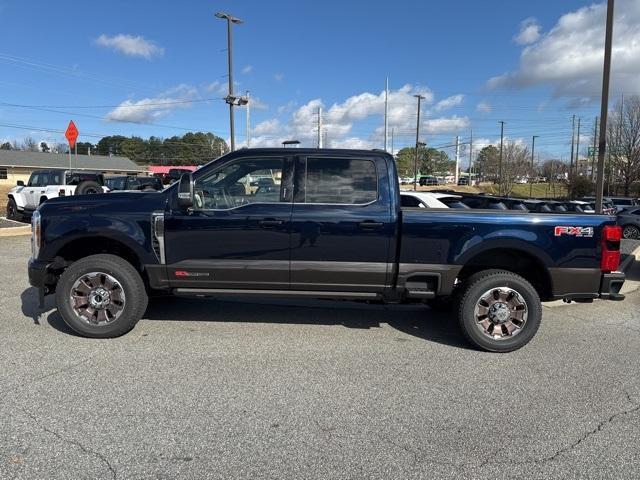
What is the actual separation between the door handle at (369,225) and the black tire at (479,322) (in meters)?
1.11

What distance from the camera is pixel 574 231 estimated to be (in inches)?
195

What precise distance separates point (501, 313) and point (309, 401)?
2.27 metres

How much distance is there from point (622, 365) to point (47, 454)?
482 centimetres

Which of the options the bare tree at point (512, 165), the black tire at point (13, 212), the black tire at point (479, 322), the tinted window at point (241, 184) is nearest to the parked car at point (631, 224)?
the black tire at point (479, 322)

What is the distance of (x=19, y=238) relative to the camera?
13.0 meters

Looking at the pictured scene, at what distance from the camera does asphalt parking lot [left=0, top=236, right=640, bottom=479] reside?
3037mm

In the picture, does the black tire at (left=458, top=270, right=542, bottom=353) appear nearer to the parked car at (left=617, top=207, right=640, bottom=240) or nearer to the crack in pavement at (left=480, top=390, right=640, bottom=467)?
the crack in pavement at (left=480, top=390, right=640, bottom=467)

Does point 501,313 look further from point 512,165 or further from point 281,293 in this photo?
point 512,165

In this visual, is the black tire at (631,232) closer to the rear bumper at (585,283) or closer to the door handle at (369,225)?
the rear bumper at (585,283)

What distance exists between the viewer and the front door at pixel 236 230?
4.99 metres

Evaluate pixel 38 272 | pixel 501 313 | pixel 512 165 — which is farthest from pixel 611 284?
pixel 512 165

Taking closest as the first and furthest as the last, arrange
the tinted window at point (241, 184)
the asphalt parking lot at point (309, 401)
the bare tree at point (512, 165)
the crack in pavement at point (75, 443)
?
→ the crack in pavement at point (75, 443) → the asphalt parking lot at point (309, 401) → the tinted window at point (241, 184) → the bare tree at point (512, 165)

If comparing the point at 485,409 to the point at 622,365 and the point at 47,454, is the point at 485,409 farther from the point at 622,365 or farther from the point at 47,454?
the point at 47,454

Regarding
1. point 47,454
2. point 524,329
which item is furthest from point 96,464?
point 524,329
